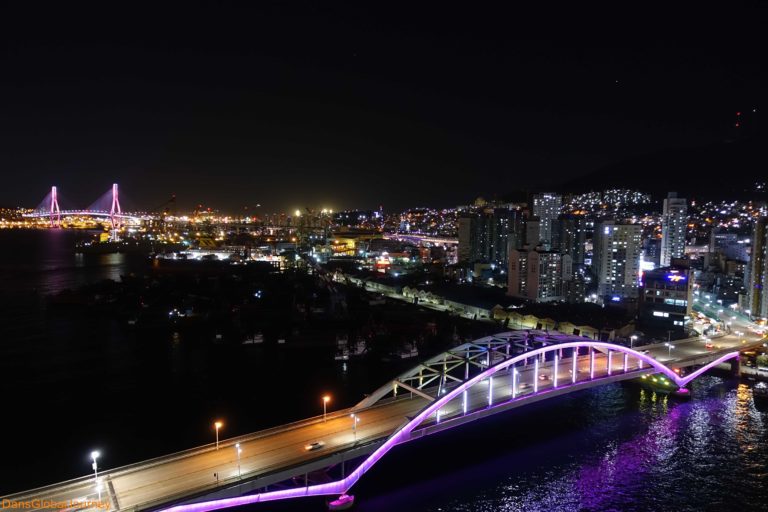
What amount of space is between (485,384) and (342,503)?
414 centimetres

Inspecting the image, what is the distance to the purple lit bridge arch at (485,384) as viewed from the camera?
24.4 feet

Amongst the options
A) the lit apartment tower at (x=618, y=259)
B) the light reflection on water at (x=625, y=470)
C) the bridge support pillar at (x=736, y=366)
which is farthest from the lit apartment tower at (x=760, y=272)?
the light reflection on water at (x=625, y=470)

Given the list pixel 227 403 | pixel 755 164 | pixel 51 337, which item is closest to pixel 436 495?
pixel 227 403

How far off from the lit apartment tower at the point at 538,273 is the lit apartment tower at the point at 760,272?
24.4 ft

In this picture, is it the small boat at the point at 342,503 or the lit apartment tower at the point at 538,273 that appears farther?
the lit apartment tower at the point at 538,273

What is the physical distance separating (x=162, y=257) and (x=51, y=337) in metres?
26.2

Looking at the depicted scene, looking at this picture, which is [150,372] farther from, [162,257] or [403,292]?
[162,257]

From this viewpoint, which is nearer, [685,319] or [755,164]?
[685,319]

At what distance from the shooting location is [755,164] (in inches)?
2285

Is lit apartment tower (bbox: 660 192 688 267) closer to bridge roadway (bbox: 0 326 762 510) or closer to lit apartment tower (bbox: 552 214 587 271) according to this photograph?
lit apartment tower (bbox: 552 214 587 271)

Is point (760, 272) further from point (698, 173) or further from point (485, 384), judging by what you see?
point (698, 173)

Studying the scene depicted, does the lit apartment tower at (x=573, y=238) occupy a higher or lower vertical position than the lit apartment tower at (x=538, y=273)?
higher

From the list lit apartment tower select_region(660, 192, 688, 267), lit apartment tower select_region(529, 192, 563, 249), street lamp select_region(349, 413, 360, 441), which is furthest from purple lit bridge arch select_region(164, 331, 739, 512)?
lit apartment tower select_region(529, 192, 563, 249)

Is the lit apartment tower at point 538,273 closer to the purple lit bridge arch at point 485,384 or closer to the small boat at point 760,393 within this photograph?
the purple lit bridge arch at point 485,384
